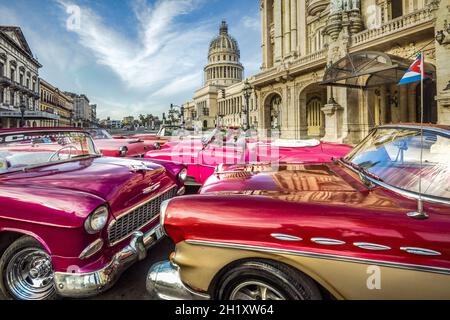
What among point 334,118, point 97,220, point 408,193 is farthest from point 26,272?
point 334,118

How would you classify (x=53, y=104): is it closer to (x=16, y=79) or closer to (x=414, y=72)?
(x=16, y=79)

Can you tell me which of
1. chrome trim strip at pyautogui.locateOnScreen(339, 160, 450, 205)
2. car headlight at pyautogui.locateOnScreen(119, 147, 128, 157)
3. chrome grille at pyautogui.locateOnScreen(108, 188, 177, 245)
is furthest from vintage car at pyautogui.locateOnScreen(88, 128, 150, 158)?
chrome trim strip at pyautogui.locateOnScreen(339, 160, 450, 205)

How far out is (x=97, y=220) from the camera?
2.15 meters

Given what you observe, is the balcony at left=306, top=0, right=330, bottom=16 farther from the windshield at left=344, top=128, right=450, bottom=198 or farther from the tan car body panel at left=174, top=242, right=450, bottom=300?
the tan car body panel at left=174, top=242, right=450, bottom=300

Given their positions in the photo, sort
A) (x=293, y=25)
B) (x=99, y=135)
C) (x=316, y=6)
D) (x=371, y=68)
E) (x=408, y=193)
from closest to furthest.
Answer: (x=408, y=193)
(x=99, y=135)
(x=371, y=68)
(x=316, y=6)
(x=293, y=25)

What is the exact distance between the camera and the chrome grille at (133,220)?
7.73 ft

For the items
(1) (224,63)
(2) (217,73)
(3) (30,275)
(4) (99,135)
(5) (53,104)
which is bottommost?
(3) (30,275)

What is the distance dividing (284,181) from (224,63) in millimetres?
92058

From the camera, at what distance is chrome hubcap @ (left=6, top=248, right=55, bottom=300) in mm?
2295

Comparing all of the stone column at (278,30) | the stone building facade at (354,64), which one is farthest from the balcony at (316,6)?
the stone column at (278,30)

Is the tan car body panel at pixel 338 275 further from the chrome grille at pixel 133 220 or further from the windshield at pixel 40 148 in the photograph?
the windshield at pixel 40 148

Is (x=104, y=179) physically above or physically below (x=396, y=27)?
below

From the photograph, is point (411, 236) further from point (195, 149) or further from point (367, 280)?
point (195, 149)

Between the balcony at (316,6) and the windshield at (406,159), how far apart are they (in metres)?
22.4
